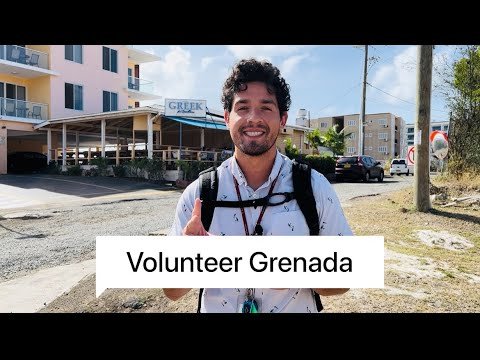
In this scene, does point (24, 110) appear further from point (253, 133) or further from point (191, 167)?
point (253, 133)

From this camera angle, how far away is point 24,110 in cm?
1120

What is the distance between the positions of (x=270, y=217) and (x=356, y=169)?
951 cm

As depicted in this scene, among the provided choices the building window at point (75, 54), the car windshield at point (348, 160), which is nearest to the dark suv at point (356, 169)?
the car windshield at point (348, 160)

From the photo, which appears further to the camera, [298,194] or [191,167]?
[191,167]

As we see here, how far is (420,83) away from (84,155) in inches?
402

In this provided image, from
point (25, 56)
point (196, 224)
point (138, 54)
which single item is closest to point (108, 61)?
point (25, 56)

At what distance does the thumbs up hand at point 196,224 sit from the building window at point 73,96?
11.9m

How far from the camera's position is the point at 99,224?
4598mm

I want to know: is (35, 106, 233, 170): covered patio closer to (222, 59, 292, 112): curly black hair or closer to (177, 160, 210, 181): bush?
(177, 160, 210, 181): bush

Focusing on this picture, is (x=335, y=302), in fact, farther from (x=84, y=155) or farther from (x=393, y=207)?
(x=84, y=155)

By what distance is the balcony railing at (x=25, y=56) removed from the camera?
1046cm

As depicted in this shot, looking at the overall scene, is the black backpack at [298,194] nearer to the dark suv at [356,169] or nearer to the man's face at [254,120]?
the man's face at [254,120]
